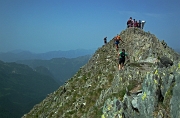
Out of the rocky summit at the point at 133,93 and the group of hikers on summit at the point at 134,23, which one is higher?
the group of hikers on summit at the point at 134,23

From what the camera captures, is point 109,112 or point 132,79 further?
point 132,79

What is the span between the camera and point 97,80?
39.0m

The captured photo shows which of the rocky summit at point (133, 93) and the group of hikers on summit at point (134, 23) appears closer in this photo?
the rocky summit at point (133, 93)

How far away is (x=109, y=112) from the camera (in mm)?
19812

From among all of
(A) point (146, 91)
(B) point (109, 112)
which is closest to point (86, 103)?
(B) point (109, 112)

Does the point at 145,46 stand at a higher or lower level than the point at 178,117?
higher

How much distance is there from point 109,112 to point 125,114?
1.89m

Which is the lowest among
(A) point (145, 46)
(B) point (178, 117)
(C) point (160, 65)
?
(B) point (178, 117)

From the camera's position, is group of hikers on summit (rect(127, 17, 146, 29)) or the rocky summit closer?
the rocky summit

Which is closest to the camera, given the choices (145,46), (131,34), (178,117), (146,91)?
(178,117)

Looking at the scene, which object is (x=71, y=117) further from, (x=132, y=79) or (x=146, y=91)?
(x=146, y=91)

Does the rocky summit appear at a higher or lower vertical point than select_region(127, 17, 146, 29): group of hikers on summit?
lower

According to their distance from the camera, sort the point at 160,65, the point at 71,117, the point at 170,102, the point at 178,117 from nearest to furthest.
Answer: the point at 178,117 < the point at 170,102 < the point at 160,65 < the point at 71,117

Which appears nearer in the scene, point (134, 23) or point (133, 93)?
point (133, 93)
